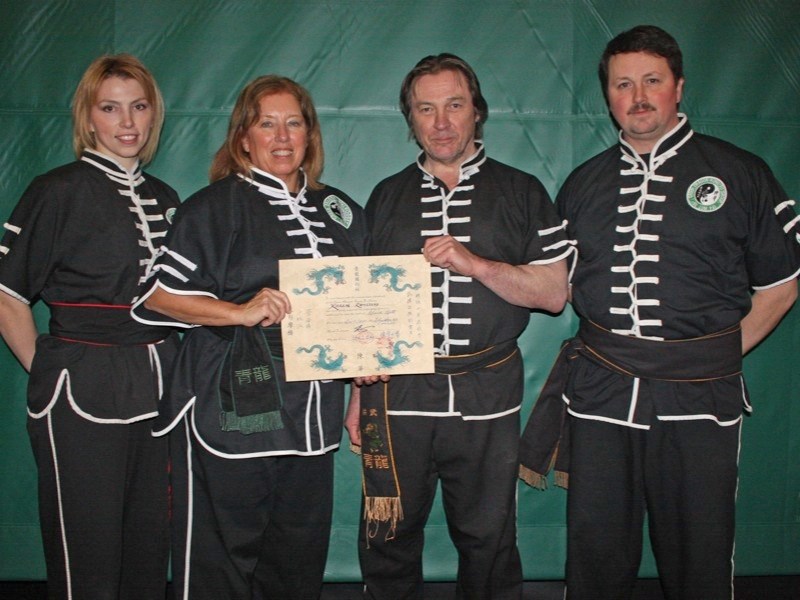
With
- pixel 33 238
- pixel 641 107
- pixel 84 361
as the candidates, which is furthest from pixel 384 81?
pixel 84 361

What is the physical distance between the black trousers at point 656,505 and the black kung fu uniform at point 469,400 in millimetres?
227

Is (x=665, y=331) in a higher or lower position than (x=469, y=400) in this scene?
higher

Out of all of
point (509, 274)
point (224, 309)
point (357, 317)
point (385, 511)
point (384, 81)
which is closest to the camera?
point (224, 309)

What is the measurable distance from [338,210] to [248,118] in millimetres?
413

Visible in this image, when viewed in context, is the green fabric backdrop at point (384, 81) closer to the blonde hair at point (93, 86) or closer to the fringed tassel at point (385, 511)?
the blonde hair at point (93, 86)

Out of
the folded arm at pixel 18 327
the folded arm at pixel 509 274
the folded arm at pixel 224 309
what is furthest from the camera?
the folded arm at pixel 18 327

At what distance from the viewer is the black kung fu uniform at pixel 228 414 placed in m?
2.17

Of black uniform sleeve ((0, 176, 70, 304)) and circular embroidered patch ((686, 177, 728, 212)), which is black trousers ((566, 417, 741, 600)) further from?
black uniform sleeve ((0, 176, 70, 304))

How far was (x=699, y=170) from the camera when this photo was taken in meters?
2.41

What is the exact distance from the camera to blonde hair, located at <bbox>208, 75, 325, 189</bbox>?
2.30 meters

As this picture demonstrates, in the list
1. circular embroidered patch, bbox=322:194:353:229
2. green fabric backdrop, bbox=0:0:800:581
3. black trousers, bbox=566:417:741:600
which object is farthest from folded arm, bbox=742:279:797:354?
circular embroidered patch, bbox=322:194:353:229

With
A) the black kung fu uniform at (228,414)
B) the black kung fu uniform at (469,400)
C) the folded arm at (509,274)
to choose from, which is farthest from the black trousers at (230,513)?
the folded arm at (509,274)

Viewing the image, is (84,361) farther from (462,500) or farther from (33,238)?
(462,500)

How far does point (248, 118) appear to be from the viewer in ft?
7.53
